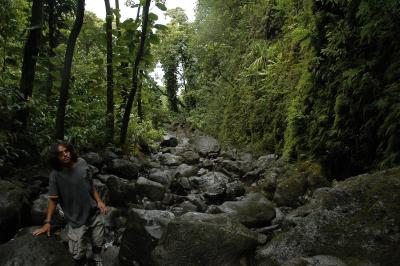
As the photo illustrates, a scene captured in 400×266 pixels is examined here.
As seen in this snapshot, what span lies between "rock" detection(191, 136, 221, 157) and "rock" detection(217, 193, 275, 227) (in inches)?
376

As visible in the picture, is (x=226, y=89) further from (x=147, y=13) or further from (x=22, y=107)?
(x=22, y=107)

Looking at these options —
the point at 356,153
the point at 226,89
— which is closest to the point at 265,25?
the point at 226,89

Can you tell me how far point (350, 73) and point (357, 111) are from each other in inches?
31.1

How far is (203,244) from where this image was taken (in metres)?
5.05

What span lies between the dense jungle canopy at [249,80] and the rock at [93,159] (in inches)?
27.7

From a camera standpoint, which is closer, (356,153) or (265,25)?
(356,153)

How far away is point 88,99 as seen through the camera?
15.9 metres

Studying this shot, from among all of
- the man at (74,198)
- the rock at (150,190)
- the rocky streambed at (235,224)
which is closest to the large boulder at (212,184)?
the rocky streambed at (235,224)

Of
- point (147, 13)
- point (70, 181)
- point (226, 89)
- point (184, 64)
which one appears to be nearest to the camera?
point (70, 181)

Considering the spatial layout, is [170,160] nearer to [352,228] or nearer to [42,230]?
[42,230]

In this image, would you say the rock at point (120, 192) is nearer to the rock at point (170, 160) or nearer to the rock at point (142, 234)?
the rock at point (142, 234)

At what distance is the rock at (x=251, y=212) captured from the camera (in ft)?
22.8

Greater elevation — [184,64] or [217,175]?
[184,64]

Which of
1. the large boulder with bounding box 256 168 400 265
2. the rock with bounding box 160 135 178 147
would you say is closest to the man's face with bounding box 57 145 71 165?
the large boulder with bounding box 256 168 400 265
